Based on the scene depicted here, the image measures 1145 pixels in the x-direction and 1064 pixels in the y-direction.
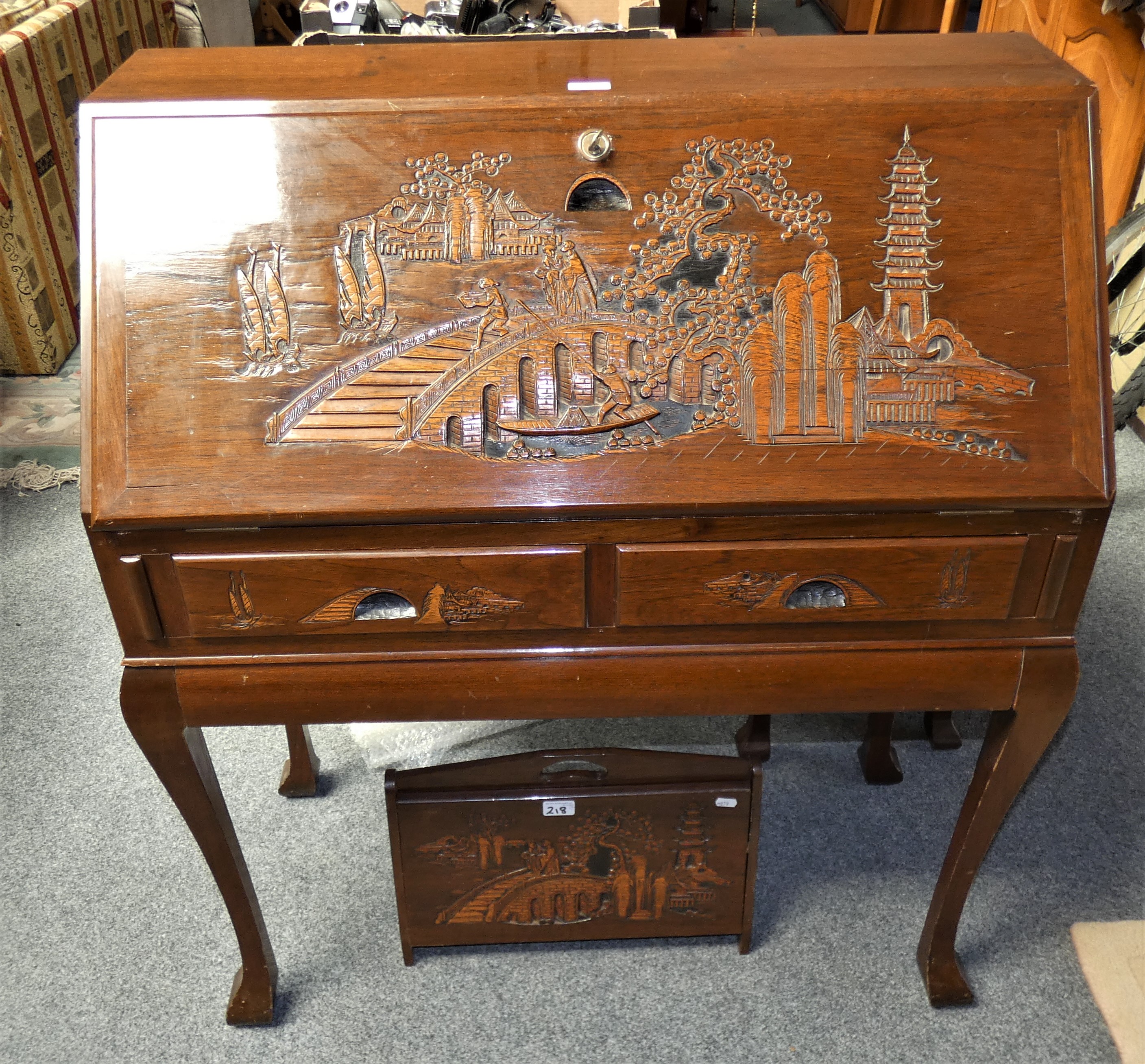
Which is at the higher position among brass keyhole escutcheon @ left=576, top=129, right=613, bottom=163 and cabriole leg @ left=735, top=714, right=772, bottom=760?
brass keyhole escutcheon @ left=576, top=129, right=613, bottom=163

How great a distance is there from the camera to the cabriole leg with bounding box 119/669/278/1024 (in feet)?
3.96

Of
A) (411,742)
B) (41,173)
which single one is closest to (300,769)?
(411,742)

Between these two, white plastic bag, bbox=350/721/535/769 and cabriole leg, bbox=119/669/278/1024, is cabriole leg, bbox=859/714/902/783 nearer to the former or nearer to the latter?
white plastic bag, bbox=350/721/535/769

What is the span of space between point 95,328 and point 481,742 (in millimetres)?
1207

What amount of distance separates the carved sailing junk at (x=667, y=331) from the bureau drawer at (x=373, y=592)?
13cm

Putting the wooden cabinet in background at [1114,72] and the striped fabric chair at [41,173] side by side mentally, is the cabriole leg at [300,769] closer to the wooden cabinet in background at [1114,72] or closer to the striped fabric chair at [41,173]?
the striped fabric chair at [41,173]

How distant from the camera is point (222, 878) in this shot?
1.42 meters

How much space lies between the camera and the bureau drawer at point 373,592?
1132 millimetres

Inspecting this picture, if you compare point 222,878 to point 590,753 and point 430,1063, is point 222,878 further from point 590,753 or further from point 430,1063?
point 590,753

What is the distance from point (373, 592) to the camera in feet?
3.79

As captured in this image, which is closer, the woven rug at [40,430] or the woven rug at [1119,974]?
the woven rug at [1119,974]

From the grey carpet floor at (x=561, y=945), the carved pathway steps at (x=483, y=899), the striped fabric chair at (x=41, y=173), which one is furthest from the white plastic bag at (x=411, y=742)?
the striped fabric chair at (x=41, y=173)

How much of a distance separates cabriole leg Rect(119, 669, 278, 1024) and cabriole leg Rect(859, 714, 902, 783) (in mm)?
1082

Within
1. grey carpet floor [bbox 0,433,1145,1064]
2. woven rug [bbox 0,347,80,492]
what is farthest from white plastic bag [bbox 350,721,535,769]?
woven rug [bbox 0,347,80,492]
